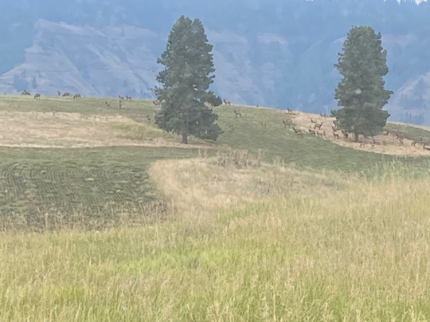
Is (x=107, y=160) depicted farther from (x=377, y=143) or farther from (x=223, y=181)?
(x=377, y=143)

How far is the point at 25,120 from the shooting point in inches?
2002

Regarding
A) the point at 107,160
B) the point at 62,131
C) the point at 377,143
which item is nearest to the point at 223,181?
the point at 107,160

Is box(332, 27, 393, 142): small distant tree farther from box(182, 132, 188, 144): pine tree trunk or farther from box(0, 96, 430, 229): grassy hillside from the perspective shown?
box(182, 132, 188, 144): pine tree trunk

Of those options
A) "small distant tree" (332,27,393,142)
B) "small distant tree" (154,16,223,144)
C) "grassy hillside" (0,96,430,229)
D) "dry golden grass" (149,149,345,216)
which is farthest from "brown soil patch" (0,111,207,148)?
"small distant tree" (332,27,393,142)

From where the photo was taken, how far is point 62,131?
4712 centimetres

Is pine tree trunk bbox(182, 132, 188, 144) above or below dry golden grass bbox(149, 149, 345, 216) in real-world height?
above

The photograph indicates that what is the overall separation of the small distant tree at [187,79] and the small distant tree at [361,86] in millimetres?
17061

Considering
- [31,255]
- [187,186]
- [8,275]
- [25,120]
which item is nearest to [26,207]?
[187,186]

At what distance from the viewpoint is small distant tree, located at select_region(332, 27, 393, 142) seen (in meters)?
54.9

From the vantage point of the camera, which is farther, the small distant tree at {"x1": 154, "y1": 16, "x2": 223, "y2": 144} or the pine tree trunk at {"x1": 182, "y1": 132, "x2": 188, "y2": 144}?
the pine tree trunk at {"x1": 182, "y1": 132, "x2": 188, "y2": 144}

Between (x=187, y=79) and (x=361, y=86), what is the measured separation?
20.5 m

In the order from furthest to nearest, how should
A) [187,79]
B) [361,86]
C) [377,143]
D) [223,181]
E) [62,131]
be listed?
[377,143]
[361,86]
[62,131]
[187,79]
[223,181]

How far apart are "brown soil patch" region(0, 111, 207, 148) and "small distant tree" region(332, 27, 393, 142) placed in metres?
18.8

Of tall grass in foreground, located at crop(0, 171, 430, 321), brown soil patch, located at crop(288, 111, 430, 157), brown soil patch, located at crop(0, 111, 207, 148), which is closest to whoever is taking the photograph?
tall grass in foreground, located at crop(0, 171, 430, 321)
